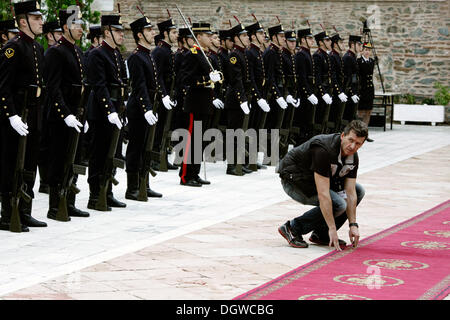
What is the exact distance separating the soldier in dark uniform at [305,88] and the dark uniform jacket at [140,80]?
4.58m

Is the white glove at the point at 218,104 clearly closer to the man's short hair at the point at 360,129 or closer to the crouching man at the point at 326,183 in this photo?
the crouching man at the point at 326,183

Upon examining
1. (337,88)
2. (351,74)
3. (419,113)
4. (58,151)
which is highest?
(351,74)

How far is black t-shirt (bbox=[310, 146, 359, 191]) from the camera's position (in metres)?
7.10

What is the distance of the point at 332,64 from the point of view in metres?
15.4

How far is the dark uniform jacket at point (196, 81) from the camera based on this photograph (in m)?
10.9

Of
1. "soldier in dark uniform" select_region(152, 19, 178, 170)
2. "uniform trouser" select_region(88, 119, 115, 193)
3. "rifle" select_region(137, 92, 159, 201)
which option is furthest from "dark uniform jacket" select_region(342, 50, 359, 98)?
"uniform trouser" select_region(88, 119, 115, 193)

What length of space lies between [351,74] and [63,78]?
8640mm

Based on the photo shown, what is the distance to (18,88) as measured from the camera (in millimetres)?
7855

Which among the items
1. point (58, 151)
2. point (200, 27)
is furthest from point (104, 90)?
point (200, 27)

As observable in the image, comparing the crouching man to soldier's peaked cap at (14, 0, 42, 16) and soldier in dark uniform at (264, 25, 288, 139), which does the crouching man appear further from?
soldier in dark uniform at (264, 25, 288, 139)

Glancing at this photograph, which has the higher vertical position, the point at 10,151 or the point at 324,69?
the point at 324,69

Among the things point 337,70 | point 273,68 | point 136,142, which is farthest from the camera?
point 337,70

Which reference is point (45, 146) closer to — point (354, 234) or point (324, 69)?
point (354, 234)

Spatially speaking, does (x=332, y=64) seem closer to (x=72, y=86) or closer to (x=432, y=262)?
(x=72, y=86)
